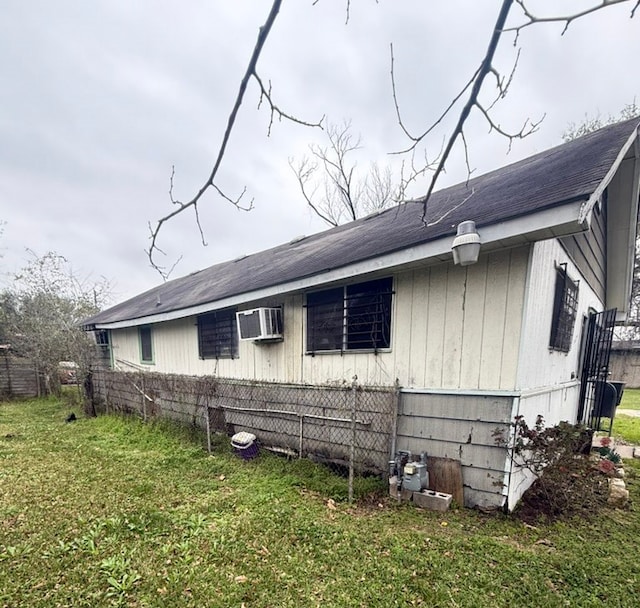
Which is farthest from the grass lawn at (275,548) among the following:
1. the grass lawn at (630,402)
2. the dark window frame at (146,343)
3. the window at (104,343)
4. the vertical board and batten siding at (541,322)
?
the grass lawn at (630,402)

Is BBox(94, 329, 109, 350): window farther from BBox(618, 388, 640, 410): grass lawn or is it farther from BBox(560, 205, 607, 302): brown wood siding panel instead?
BBox(618, 388, 640, 410): grass lawn

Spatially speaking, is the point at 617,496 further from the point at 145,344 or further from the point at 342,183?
the point at 342,183

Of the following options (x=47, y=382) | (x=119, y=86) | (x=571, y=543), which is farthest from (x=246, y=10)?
(x=47, y=382)

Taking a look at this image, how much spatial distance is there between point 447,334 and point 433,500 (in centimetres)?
175

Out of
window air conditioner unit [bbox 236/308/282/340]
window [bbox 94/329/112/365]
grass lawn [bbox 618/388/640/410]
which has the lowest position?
grass lawn [bbox 618/388/640/410]

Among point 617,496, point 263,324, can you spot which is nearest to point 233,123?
point 263,324

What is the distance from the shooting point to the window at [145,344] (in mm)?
9172

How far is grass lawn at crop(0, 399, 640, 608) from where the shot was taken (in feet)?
7.48

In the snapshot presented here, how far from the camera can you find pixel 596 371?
662 cm

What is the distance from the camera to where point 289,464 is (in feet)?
15.2

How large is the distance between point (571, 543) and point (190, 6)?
4.66 meters

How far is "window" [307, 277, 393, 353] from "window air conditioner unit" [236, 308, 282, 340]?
2.01 ft

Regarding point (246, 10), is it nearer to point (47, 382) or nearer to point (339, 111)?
point (339, 111)

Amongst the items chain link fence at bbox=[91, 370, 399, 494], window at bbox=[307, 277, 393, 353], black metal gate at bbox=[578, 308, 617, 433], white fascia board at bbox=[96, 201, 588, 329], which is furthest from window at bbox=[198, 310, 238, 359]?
black metal gate at bbox=[578, 308, 617, 433]
